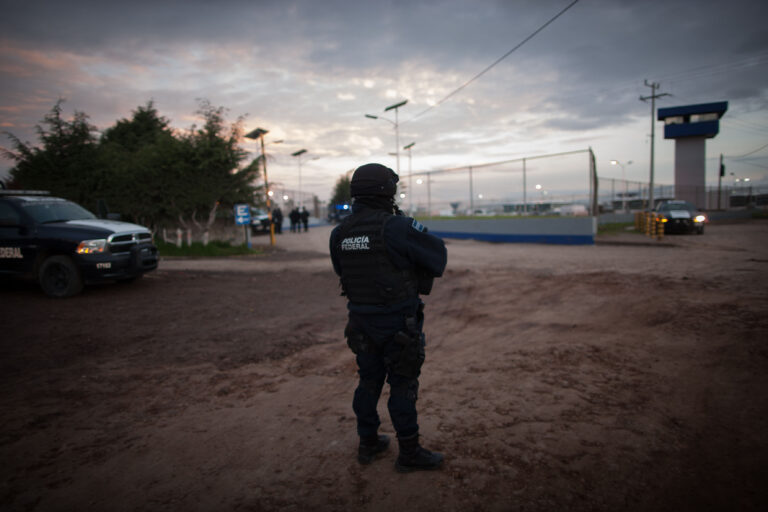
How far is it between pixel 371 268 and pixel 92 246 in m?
7.26

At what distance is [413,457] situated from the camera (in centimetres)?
260

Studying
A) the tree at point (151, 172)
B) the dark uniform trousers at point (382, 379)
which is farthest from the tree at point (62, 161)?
the dark uniform trousers at point (382, 379)

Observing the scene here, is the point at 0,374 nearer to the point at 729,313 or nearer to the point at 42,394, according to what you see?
the point at 42,394

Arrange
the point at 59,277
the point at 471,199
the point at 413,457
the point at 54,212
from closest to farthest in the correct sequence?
the point at 413,457 → the point at 59,277 → the point at 54,212 → the point at 471,199

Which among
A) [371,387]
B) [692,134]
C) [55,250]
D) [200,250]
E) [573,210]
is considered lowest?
[371,387]

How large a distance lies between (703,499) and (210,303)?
7.56m

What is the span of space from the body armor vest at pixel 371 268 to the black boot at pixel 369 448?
94 centimetres

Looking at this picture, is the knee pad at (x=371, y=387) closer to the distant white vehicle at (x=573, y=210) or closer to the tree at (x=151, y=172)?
the tree at (x=151, y=172)

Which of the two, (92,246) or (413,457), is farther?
(92,246)

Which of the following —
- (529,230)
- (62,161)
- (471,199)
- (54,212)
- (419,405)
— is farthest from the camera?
(471,199)

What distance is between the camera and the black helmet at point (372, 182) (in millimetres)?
2775

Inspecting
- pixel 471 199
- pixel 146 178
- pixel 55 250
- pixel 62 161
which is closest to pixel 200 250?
pixel 146 178

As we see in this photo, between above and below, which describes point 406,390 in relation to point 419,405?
above

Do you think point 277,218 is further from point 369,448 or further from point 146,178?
point 369,448
